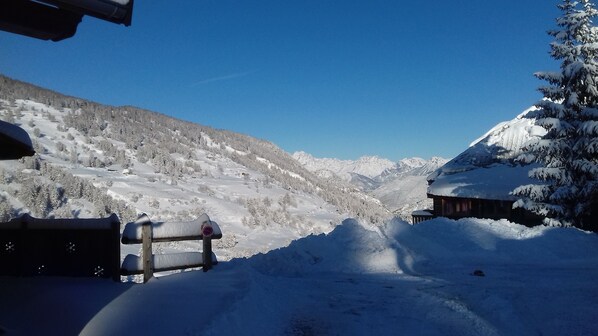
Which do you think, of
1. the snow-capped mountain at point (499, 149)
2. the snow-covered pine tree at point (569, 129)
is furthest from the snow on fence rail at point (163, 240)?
the snow-capped mountain at point (499, 149)

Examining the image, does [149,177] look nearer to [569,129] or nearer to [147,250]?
[569,129]

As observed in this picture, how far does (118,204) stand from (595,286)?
213ft

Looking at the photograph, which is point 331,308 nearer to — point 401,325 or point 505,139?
point 401,325

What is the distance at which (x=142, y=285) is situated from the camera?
770 centimetres

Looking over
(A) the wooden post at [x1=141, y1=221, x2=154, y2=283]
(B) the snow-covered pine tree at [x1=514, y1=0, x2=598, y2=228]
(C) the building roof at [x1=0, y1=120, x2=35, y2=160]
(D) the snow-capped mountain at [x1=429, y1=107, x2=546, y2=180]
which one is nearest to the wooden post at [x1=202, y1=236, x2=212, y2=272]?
(A) the wooden post at [x1=141, y1=221, x2=154, y2=283]

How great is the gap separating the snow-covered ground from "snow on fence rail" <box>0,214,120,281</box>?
1.31 feet

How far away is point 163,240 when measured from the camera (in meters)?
8.82

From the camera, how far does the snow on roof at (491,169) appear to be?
25.6 meters

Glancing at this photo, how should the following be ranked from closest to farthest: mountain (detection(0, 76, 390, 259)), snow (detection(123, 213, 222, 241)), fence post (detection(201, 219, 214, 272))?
snow (detection(123, 213, 222, 241))
fence post (detection(201, 219, 214, 272))
mountain (detection(0, 76, 390, 259))

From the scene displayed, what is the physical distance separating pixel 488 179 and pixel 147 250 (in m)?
23.8

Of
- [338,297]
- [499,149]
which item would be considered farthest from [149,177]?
[338,297]

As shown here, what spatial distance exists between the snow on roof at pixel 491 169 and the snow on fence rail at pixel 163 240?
794 inches

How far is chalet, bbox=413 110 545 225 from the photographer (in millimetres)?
25078

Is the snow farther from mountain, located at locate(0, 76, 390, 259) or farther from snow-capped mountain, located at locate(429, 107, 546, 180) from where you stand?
mountain, located at locate(0, 76, 390, 259)
